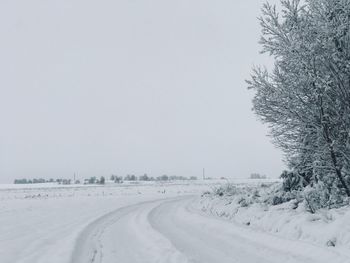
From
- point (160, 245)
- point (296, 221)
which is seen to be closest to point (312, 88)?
point (296, 221)

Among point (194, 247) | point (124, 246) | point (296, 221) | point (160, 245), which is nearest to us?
point (194, 247)

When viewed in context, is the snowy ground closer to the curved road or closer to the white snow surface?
the curved road

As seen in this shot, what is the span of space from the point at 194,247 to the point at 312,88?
17.8 ft

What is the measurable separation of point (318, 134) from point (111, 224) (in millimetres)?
8156

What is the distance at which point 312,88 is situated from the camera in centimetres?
1192

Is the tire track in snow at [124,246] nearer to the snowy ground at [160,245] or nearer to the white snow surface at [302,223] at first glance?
the snowy ground at [160,245]

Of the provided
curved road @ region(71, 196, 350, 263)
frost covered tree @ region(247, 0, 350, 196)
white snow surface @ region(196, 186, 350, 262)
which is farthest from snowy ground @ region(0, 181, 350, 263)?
frost covered tree @ region(247, 0, 350, 196)

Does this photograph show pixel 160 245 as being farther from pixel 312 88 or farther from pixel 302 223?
pixel 312 88

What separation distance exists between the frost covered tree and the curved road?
316 centimetres

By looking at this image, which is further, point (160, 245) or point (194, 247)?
point (160, 245)

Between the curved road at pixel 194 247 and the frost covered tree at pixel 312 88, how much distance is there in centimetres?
316

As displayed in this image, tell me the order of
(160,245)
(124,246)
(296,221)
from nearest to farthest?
(160,245)
(124,246)
(296,221)

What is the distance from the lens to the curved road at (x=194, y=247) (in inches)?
320

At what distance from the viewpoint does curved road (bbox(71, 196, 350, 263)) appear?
812 cm
